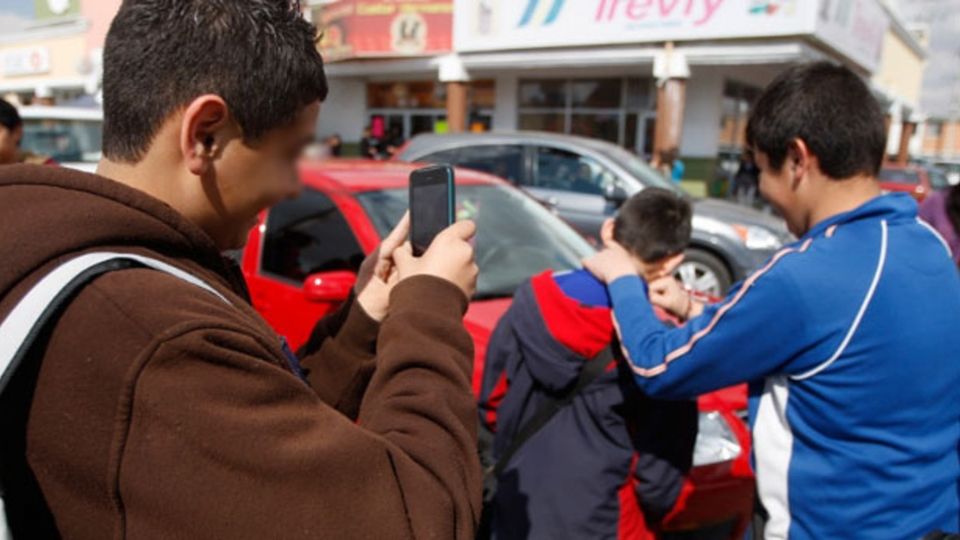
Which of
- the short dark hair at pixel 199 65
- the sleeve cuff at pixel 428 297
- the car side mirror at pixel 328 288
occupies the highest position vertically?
the short dark hair at pixel 199 65

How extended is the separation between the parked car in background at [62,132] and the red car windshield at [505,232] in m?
6.38

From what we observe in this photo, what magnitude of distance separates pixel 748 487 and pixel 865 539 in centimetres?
98

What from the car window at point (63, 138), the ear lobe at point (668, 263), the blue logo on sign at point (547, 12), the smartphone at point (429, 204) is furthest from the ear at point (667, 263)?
the blue logo on sign at point (547, 12)

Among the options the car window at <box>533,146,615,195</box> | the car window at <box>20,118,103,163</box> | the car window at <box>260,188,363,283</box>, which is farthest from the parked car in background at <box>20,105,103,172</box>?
the car window at <box>260,188,363,283</box>

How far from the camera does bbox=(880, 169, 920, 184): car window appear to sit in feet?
44.2

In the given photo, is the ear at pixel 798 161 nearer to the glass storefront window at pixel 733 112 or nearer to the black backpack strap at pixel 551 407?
the black backpack strap at pixel 551 407

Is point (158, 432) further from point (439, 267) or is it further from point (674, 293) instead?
point (674, 293)

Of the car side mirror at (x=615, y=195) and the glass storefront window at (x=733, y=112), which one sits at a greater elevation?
the glass storefront window at (x=733, y=112)

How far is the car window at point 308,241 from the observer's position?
321cm

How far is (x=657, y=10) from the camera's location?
12742 mm

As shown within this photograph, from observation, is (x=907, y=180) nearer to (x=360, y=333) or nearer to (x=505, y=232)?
(x=505, y=232)

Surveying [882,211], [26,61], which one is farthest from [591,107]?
[26,61]

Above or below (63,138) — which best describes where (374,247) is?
below

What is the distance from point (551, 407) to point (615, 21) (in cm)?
1283
